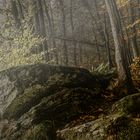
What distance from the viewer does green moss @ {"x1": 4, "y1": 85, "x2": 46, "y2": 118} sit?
983 centimetres

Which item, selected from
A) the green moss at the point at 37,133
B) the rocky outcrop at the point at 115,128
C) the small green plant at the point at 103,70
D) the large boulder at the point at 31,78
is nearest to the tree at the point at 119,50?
the large boulder at the point at 31,78

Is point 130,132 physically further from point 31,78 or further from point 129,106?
point 31,78

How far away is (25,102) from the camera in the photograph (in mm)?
9898

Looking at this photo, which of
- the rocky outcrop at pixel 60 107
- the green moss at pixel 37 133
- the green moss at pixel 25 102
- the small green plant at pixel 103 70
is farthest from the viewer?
the small green plant at pixel 103 70

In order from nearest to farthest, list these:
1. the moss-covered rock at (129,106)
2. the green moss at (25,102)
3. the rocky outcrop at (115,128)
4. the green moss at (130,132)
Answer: the green moss at (130,132) → the rocky outcrop at (115,128) → the moss-covered rock at (129,106) → the green moss at (25,102)

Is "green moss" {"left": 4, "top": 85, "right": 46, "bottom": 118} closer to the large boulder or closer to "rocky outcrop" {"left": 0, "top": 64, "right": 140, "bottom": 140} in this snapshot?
"rocky outcrop" {"left": 0, "top": 64, "right": 140, "bottom": 140}

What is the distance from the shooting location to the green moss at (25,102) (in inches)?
387

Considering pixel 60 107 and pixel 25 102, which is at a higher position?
pixel 25 102

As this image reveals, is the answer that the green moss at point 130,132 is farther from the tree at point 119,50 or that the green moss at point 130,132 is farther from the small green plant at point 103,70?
the small green plant at point 103,70

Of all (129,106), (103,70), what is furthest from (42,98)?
(103,70)

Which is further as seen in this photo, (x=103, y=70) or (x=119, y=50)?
(x=103, y=70)

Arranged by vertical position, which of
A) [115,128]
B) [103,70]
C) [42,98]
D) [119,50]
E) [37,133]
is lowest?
[103,70]

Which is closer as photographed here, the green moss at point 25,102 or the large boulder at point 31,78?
the green moss at point 25,102

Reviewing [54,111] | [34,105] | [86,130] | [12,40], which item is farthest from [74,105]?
[12,40]
